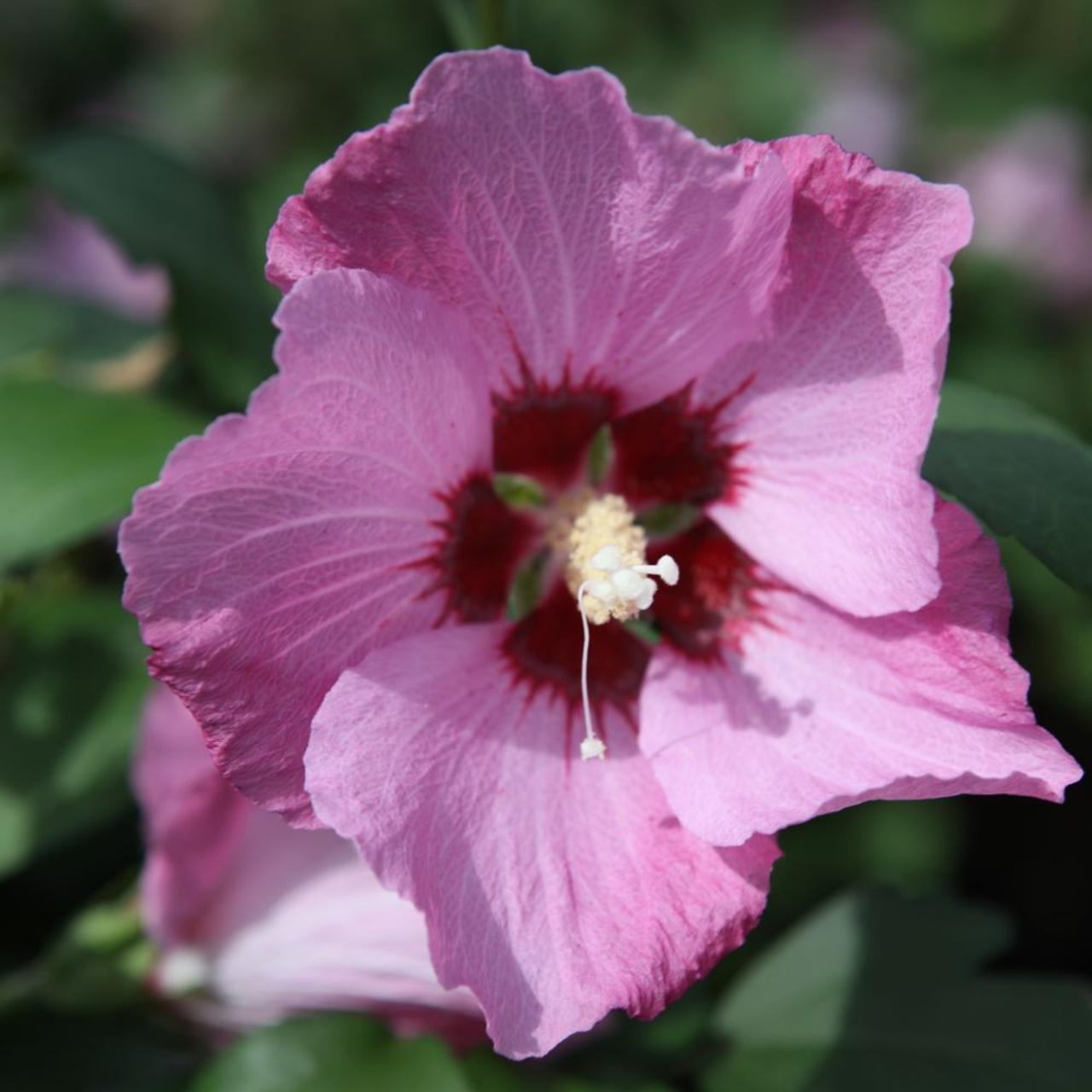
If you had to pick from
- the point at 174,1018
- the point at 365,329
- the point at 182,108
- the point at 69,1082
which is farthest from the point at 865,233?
the point at 182,108

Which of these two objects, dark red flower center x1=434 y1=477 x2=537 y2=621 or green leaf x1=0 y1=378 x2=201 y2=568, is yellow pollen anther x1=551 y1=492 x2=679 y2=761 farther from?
green leaf x1=0 y1=378 x2=201 y2=568

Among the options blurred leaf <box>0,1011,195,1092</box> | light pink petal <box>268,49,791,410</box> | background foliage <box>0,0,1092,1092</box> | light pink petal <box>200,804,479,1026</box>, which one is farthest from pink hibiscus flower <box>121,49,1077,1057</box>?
blurred leaf <box>0,1011,195,1092</box>

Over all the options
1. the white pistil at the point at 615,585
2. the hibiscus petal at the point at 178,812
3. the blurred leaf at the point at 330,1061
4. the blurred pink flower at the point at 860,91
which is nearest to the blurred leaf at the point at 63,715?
the hibiscus petal at the point at 178,812

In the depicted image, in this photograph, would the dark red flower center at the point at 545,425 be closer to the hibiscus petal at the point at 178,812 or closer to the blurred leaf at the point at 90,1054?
the hibiscus petal at the point at 178,812

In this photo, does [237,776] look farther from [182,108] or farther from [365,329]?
[182,108]

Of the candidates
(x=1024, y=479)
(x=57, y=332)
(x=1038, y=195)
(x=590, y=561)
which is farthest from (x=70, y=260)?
(x=1024, y=479)

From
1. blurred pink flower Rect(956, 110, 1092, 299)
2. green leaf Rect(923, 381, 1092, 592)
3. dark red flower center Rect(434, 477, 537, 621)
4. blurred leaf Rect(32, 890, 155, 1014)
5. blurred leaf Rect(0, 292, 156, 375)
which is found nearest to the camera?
green leaf Rect(923, 381, 1092, 592)
